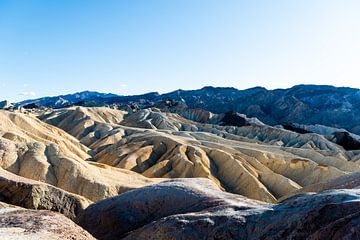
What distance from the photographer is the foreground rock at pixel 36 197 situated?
2016 cm

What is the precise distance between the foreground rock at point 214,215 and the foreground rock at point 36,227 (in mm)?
2695

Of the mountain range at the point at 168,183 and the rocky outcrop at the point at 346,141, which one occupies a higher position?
the mountain range at the point at 168,183

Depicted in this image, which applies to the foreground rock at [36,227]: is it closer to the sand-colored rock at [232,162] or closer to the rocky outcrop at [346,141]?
the sand-colored rock at [232,162]

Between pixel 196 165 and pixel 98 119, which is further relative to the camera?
pixel 98 119

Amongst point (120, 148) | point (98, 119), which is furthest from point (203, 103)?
point (120, 148)

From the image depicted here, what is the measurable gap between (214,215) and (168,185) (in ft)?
14.8

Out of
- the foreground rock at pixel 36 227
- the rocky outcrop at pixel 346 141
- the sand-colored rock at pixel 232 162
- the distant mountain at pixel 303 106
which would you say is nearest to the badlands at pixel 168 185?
the foreground rock at pixel 36 227

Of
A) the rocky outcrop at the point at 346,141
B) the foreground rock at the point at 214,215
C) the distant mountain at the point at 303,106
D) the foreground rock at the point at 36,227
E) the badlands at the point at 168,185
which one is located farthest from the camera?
the distant mountain at the point at 303,106

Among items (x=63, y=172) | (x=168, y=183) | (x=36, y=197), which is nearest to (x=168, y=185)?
(x=168, y=183)

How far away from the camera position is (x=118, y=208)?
16.7m

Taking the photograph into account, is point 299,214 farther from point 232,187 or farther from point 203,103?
point 203,103

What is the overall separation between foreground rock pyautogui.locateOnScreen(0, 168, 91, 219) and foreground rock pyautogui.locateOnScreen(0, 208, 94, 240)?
25.4 feet

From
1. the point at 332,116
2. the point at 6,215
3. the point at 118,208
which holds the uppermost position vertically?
the point at 6,215

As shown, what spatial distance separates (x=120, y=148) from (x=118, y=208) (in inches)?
1817
